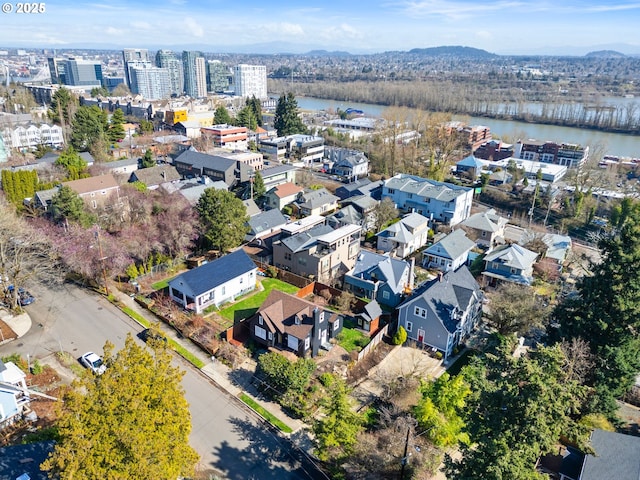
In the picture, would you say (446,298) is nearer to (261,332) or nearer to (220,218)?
(261,332)

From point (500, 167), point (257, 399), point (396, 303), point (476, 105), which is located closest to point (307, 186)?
point (396, 303)

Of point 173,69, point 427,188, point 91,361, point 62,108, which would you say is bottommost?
point 91,361

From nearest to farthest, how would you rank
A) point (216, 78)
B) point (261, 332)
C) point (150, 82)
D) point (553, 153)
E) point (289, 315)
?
point (289, 315) → point (261, 332) → point (553, 153) → point (150, 82) → point (216, 78)

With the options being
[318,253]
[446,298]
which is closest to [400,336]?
[446,298]

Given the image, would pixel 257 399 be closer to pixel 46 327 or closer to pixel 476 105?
pixel 46 327

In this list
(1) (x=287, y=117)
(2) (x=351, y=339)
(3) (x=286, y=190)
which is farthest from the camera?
(1) (x=287, y=117)

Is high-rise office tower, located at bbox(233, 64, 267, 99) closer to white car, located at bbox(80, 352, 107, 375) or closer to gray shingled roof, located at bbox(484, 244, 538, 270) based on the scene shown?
gray shingled roof, located at bbox(484, 244, 538, 270)
